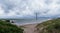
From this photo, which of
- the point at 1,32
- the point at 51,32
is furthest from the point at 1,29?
the point at 51,32

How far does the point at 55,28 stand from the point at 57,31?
1092 millimetres

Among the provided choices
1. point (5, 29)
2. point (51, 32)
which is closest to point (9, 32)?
point (5, 29)

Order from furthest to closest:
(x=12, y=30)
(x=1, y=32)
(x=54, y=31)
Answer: (x=54, y=31), (x=12, y=30), (x=1, y=32)

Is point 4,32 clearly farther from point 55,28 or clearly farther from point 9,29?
point 55,28

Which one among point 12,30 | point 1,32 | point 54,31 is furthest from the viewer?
point 54,31

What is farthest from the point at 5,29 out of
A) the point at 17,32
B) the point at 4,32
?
the point at 17,32

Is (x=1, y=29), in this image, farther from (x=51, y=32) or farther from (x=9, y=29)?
(x=51, y=32)

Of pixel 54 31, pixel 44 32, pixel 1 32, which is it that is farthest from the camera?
pixel 44 32

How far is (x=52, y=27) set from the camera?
34.7 m

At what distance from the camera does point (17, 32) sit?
105 ft

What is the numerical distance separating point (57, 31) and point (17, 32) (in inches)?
272

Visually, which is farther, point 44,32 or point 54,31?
point 44,32

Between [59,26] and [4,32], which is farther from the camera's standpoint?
[59,26]

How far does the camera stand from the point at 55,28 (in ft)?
112
